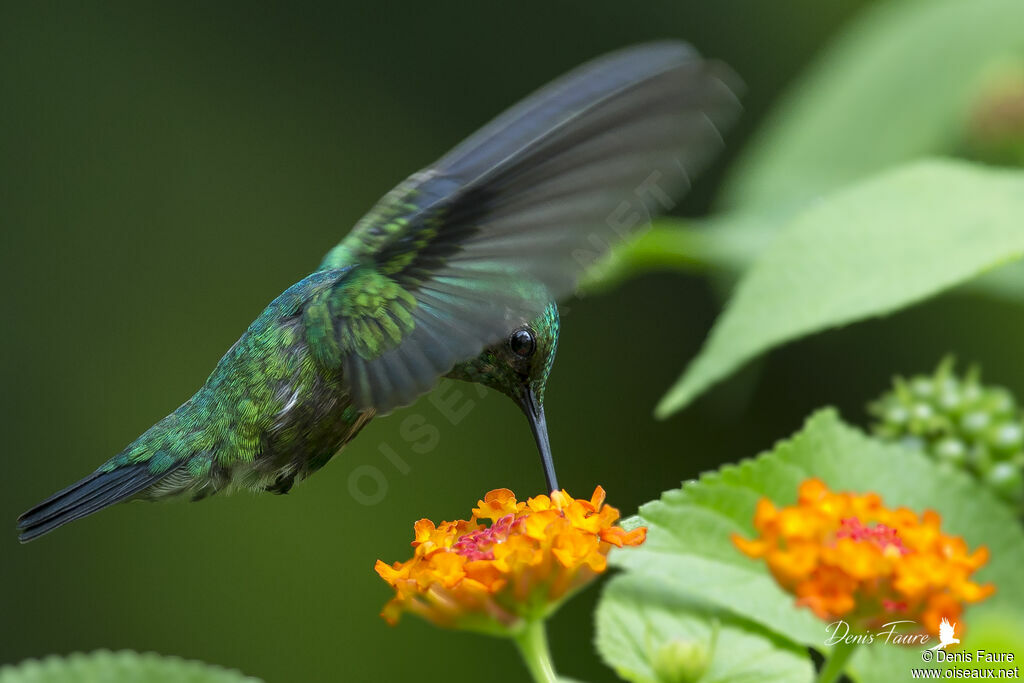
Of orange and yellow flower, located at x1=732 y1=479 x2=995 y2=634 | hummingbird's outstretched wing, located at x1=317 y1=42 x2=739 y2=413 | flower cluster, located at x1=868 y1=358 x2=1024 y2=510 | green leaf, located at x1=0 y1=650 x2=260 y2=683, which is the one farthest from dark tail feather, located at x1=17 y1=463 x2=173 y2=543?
flower cluster, located at x1=868 y1=358 x2=1024 y2=510

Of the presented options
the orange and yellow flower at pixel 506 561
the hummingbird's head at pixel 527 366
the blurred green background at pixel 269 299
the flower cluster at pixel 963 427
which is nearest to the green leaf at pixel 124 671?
the orange and yellow flower at pixel 506 561

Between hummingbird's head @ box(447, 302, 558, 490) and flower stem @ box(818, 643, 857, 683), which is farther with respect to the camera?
hummingbird's head @ box(447, 302, 558, 490)

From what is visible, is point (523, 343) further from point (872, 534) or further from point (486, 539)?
point (872, 534)

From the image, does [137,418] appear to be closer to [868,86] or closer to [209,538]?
[209,538]

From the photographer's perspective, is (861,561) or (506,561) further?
(506,561)

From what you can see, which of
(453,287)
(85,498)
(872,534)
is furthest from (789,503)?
(85,498)

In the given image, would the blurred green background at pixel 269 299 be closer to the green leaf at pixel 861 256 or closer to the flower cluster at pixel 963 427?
the flower cluster at pixel 963 427

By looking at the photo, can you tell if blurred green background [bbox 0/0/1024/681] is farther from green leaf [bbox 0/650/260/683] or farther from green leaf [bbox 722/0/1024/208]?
green leaf [bbox 0/650/260/683]
